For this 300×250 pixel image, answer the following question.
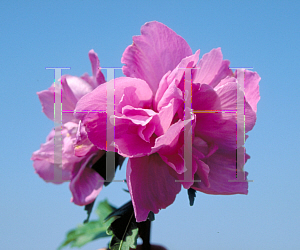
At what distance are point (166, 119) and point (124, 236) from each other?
37cm

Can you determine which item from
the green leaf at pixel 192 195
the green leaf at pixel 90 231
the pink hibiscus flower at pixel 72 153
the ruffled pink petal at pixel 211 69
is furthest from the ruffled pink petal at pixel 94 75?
the green leaf at pixel 90 231

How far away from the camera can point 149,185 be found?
65 cm

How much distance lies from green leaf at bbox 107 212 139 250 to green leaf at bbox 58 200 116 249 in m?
0.47

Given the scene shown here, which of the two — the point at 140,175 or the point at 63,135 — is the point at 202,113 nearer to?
the point at 140,175

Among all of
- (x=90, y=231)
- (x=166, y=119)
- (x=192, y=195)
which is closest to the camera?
(x=166, y=119)

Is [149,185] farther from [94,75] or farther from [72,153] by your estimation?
[94,75]

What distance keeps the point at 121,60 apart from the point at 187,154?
26 centimetres

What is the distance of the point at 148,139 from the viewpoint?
0.61 m

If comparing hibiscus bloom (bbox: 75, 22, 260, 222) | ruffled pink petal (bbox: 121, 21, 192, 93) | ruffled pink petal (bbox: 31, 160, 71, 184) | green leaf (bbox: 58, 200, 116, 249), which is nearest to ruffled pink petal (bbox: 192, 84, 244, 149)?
hibiscus bloom (bbox: 75, 22, 260, 222)

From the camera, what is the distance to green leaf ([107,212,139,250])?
0.76 meters

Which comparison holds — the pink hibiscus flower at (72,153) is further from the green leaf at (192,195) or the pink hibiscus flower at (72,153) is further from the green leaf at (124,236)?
the green leaf at (192,195)

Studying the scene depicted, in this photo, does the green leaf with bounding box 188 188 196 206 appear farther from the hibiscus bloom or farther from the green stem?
the green stem

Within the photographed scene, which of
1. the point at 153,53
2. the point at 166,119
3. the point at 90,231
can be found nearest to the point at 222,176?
the point at 166,119

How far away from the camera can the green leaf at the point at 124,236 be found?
760 millimetres
